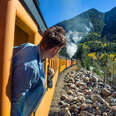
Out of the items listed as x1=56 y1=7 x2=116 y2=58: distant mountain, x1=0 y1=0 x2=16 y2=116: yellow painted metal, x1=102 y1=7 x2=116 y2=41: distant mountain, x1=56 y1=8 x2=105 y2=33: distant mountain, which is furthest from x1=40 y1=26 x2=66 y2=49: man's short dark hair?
x1=56 y1=8 x2=105 y2=33: distant mountain

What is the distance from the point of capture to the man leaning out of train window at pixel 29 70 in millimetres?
1001

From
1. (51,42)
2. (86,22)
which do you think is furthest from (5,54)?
(86,22)

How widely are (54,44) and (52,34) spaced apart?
85 mm

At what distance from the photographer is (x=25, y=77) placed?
38.7 inches

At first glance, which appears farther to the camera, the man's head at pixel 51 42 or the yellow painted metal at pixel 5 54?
the man's head at pixel 51 42

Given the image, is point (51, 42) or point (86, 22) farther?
point (86, 22)

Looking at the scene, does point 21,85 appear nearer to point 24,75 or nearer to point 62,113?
point 24,75

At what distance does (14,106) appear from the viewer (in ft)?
3.53

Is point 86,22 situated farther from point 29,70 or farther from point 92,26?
point 29,70

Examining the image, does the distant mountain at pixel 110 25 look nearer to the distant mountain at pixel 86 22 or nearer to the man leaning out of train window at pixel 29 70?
the distant mountain at pixel 86 22

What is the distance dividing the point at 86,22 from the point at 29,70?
18195 centimetres

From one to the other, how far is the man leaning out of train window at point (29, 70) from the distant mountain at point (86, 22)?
509ft

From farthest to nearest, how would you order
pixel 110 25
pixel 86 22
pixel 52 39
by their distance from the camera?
1. pixel 86 22
2. pixel 110 25
3. pixel 52 39

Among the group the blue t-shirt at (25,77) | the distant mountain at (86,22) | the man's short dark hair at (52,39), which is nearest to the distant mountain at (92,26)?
the distant mountain at (86,22)
